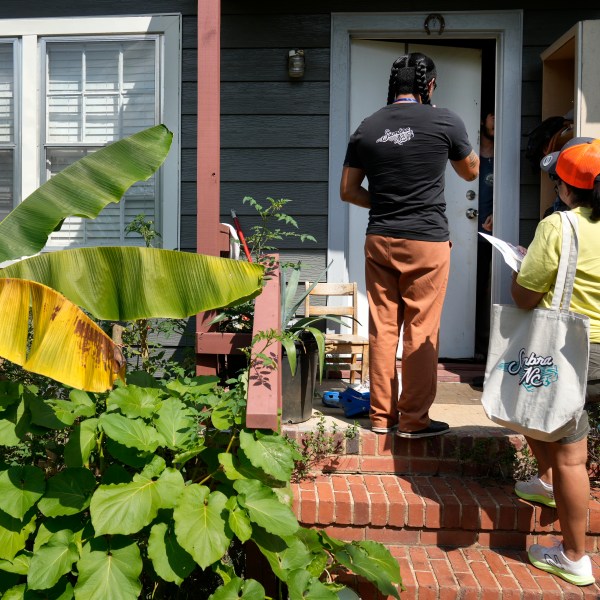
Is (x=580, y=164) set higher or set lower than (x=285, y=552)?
higher

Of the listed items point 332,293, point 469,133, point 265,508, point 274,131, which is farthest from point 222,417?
point 469,133

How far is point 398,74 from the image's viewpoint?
3.65 meters

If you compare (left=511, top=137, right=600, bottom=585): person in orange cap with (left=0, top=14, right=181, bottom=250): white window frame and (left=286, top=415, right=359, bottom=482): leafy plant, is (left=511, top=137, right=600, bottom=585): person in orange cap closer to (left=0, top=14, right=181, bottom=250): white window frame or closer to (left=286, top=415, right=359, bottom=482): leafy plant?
(left=286, top=415, right=359, bottom=482): leafy plant

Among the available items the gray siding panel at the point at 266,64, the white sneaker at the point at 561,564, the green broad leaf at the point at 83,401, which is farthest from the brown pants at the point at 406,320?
the gray siding panel at the point at 266,64

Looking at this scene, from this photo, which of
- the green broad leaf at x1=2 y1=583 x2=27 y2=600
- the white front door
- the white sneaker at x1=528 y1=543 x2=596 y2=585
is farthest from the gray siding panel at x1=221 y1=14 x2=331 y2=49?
the green broad leaf at x1=2 y1=583 x2=27 y2=600

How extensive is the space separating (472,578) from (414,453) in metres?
0.75

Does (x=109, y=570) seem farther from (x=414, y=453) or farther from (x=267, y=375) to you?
(x=414, y=453)

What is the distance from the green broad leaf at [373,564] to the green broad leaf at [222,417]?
68cm

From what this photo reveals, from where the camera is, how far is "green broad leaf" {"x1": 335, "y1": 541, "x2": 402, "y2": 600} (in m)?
2.79

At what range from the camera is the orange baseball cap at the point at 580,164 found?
289cm

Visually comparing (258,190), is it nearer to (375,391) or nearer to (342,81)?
(342,81)

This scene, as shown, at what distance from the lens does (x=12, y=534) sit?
2.74 m

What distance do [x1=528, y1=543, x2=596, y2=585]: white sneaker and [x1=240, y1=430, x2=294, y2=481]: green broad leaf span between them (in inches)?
48.7

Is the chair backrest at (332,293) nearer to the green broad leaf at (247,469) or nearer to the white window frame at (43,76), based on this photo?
the white window frame at (43,76)
